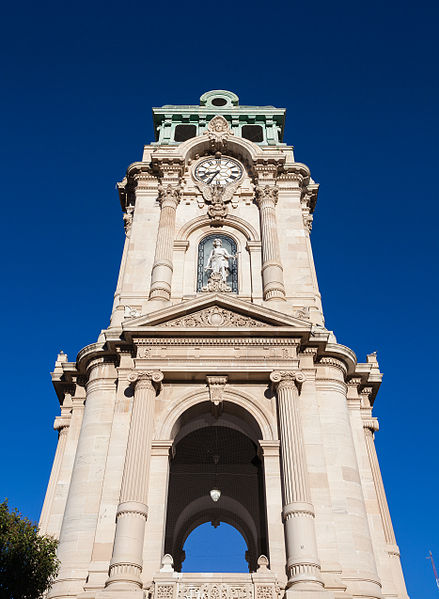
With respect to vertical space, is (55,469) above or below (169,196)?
below

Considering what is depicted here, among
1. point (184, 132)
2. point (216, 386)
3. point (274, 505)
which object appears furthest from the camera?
point (184, 132)

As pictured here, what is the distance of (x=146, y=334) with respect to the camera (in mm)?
21281

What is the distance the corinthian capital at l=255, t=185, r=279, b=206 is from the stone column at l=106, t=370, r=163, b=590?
1167 centimetres

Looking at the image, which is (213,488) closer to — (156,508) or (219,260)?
(156,508)

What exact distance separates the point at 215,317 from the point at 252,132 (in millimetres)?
16807

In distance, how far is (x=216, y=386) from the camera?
20.8m

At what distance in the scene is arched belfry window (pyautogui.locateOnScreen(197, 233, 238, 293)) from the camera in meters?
26.5

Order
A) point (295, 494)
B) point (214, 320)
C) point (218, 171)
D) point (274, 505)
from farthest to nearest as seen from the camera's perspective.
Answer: point (218, 171)
point (214, 320)
point (274, 505)
point (295, 494)

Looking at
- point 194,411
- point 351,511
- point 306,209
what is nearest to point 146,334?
point 194,411

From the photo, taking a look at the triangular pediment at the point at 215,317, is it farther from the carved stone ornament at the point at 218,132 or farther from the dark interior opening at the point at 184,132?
the dark interior opening at the point at 184,132

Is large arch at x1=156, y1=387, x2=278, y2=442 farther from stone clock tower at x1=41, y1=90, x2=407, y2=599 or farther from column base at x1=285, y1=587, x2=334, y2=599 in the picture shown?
column base at x1=285, y1=587, x2=334, y2=599

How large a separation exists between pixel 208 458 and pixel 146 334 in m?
9.57

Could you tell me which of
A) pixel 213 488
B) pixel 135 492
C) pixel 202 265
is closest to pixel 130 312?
pixel 202 265

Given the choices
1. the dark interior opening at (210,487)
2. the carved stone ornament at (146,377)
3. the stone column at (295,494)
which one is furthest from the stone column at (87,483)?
the dark interior opening at (210,487)
